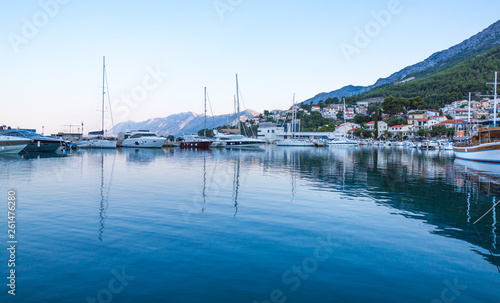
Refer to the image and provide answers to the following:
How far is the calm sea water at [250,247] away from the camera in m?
5.98

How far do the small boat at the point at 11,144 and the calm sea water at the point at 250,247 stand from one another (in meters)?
30.2

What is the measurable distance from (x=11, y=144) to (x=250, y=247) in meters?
43.3

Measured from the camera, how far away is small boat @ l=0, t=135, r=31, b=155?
39.6m

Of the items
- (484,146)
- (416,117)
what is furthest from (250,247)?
(416,117)

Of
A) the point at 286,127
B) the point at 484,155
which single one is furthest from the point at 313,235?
the point at 286,127

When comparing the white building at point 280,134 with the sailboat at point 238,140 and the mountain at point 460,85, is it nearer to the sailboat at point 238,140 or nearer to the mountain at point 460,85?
the sailboat at point 238,140

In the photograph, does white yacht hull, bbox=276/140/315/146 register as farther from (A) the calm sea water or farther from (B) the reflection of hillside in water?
(A) the calm sea water

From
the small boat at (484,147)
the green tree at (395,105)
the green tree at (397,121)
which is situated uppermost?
the green tree at (395,105)

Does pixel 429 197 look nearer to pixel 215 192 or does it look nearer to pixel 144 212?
pixel 215 192

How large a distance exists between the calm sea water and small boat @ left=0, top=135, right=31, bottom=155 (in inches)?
1190

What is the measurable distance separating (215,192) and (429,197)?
10.3 m

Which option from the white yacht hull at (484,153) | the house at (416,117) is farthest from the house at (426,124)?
the white yacht hull at (484,153)

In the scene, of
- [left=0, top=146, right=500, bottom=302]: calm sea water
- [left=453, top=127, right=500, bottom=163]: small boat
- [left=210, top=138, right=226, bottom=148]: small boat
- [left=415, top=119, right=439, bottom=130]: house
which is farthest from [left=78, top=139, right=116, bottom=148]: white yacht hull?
[left=415, top=119, right=439, bottom=130]: house

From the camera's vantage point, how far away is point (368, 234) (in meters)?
9.62
